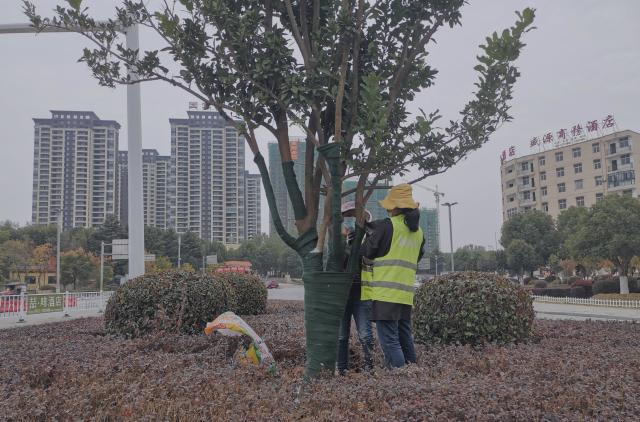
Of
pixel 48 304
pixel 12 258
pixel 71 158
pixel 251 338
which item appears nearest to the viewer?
pixel 251 338

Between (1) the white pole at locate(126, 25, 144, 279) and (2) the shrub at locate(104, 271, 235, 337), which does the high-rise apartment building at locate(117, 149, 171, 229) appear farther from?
(2) the shrub at locate(104, 271, 235, 337)

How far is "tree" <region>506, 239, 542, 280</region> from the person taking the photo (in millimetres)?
45219

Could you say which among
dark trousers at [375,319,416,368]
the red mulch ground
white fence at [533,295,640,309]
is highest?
dark trousers at [375,319,416,368]

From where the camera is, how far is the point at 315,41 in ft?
12.2

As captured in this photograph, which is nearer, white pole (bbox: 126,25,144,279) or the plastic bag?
the plastic bag

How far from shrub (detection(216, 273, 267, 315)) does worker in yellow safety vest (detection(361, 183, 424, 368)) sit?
6578 mm

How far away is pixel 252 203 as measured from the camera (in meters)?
72.3

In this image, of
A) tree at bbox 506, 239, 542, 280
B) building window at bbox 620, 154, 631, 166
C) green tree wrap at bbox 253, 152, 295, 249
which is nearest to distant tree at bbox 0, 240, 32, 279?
tree at bbox 506, 239, 542, 280

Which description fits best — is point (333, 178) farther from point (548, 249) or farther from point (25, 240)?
point (25, 240)

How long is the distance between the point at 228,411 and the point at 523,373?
6.17ft

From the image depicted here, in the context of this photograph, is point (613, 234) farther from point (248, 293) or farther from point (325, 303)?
point (325, 303)

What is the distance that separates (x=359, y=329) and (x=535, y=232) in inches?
1838

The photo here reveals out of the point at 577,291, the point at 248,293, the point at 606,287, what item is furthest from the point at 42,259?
the point at 606,287

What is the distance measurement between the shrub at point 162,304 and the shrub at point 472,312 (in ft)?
9.49
